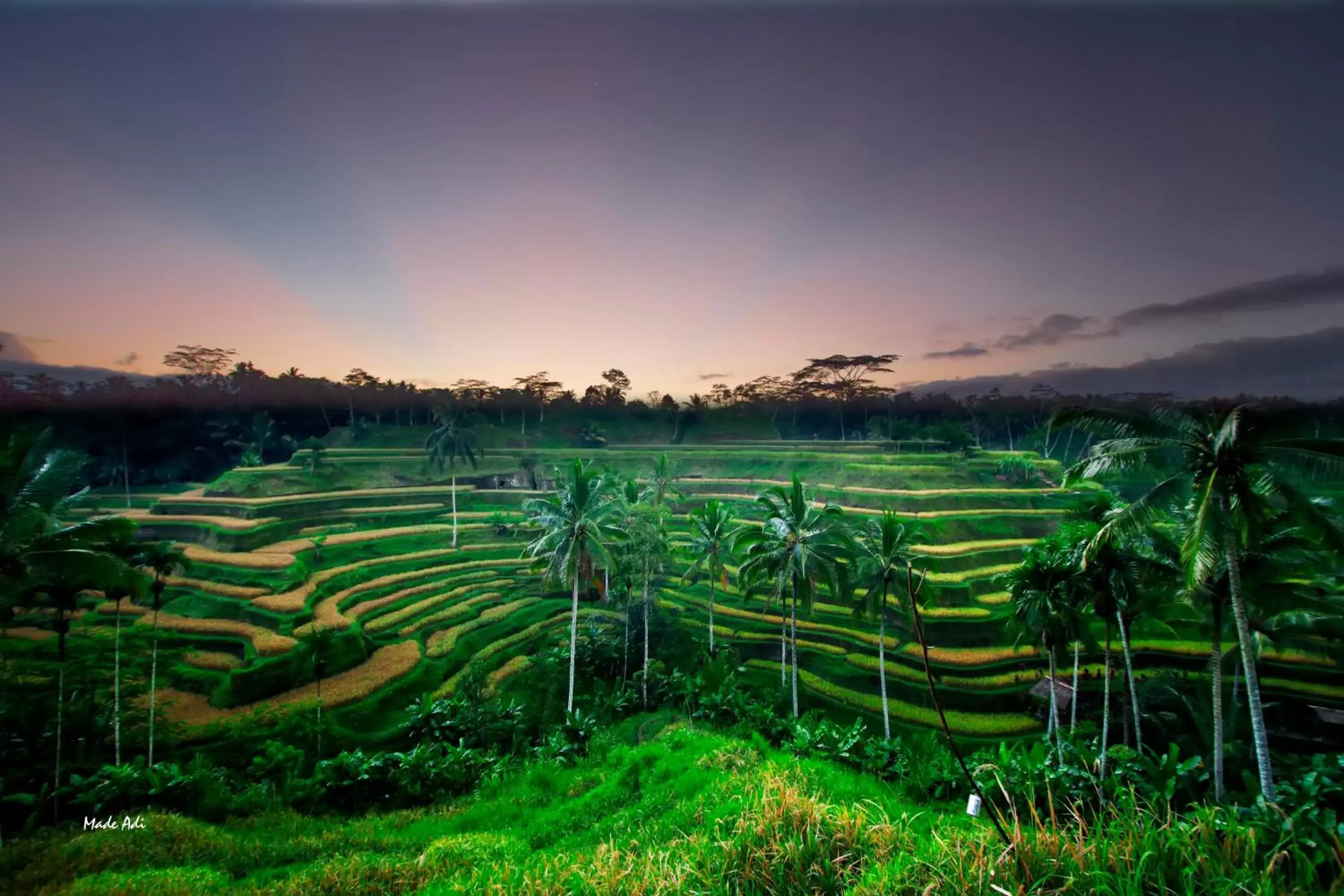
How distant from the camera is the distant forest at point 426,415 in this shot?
92.2ft

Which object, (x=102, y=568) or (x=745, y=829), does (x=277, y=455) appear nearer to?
(x=102, y=568)

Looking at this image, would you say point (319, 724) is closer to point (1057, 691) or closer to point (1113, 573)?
point (1113, 573)

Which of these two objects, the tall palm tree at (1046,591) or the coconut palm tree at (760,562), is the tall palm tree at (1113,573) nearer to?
the tall palm tree at (1046,591)

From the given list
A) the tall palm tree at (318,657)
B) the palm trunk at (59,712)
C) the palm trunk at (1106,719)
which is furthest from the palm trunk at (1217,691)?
the palm trunk at (59,712)

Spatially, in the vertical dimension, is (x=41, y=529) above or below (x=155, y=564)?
above

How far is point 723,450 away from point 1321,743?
3364 centimetres

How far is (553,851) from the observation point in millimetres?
7070

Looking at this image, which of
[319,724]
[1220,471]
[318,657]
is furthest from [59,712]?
[1220,471]

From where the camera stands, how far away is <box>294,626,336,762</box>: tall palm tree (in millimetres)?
13022

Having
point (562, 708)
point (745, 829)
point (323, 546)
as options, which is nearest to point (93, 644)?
point (323, 546)

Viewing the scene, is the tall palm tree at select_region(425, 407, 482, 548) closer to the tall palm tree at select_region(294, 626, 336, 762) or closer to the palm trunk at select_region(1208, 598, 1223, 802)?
the tall palm tree at select_region(294, 626, 336, 762)

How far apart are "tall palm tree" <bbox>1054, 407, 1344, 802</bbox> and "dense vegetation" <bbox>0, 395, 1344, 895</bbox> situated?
0.06 m

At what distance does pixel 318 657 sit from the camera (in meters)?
13.1

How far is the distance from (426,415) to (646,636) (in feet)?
127
